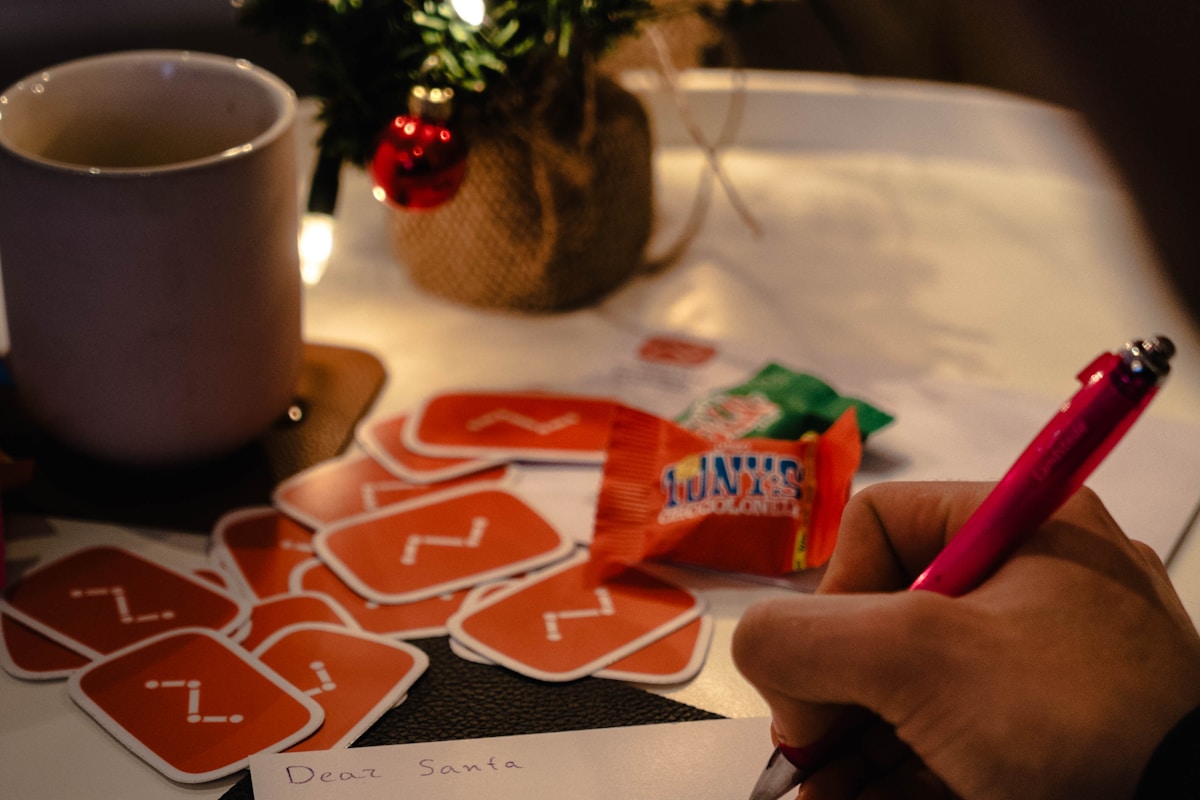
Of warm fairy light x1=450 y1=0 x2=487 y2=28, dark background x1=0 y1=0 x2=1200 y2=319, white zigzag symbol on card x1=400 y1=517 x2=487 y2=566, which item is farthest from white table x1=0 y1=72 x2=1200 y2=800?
dark background x1=0 y1=0 x2=1200 y2=319

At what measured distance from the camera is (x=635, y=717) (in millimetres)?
504

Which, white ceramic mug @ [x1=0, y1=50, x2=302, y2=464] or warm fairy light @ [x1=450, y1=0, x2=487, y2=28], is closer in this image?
white ceramic mug @ [x1=0, y1=50, x2=302, y2=464]

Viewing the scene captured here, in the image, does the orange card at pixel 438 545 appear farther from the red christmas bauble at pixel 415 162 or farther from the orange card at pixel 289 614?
the red christmas bauble at pixel 415 162

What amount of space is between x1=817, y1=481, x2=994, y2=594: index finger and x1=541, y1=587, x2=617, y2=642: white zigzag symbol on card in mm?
148

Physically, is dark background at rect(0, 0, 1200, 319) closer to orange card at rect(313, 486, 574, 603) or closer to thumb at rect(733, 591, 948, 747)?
orange card at rect(313, 486, 574, 603)

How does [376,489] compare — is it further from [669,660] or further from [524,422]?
[669,660]

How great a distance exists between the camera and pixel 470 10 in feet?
2.21

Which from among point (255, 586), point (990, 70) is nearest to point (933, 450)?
point (255, 586)

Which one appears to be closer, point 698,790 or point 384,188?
point 698,790

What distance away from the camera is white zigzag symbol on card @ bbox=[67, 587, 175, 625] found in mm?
543

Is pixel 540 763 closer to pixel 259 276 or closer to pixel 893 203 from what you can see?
pixel 259 276

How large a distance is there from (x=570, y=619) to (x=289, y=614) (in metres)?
0.14

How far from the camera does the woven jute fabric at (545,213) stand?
2.44 ft

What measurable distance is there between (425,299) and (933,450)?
1.23 feet
